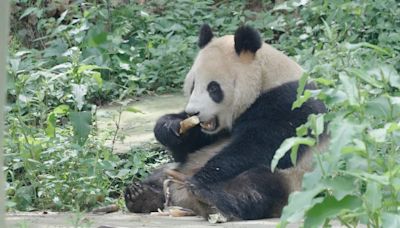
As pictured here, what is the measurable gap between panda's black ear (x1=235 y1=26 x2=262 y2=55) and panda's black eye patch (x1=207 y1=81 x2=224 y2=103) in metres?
0.29

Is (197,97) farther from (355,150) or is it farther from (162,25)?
(162,25)

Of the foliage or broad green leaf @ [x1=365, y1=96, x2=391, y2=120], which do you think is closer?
the foliage

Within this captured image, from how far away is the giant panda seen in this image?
6055 millimetres

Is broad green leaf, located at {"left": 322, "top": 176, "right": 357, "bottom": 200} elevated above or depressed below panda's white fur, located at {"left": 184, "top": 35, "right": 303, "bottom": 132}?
above

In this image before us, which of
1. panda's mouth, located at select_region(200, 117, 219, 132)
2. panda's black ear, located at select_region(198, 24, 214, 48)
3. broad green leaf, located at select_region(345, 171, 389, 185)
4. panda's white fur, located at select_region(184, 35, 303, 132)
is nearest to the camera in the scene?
broad green leaf, located at select_region(345, 171, 389, 185)

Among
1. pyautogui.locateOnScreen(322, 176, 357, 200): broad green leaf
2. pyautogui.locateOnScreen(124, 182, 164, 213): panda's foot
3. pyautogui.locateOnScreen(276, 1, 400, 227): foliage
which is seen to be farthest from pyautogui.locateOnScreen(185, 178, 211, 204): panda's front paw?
pyautogui.locateOnScreen(322, 176, 357, 200): broad green leaf

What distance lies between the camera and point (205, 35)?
272 inches

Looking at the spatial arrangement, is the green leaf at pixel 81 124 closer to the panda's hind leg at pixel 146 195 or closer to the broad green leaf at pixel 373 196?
the panda's hind leg at pixel 146 195

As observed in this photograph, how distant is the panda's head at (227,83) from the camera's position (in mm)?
6539

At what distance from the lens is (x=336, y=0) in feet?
31.0

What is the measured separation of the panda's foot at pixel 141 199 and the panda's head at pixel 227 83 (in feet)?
1.94

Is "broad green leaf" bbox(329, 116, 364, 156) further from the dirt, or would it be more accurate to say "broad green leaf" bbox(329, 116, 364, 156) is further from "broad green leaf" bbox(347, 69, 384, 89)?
the dirt

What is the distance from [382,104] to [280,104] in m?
2.58

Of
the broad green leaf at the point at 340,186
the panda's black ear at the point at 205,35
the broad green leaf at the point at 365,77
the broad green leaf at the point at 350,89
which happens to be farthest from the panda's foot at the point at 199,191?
the broad green leaf at the point at 340,186
